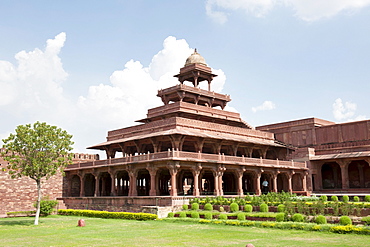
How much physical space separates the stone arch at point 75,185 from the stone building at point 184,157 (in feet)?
0.14

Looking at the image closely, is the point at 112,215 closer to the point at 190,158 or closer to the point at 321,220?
the point at 190,158

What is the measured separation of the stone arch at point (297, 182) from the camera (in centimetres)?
4348

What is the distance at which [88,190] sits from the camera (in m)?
44.1

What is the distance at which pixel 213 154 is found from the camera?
35125 millimetres

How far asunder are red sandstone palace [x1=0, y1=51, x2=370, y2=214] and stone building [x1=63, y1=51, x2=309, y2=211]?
0.09 m

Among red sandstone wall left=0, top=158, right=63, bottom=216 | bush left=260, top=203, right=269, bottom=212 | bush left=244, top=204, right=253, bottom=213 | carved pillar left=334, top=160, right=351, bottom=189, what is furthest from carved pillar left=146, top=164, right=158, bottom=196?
carved pillar left=334, top=160, right=351, bottom=189

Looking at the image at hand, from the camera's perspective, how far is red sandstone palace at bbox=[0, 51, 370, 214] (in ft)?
114

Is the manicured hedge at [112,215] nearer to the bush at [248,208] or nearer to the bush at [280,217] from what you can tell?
the bush at [248,208]

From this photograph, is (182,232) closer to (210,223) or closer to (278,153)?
(210,223)

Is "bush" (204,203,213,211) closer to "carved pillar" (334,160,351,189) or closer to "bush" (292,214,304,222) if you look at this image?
"bush" (292,214,304,222)

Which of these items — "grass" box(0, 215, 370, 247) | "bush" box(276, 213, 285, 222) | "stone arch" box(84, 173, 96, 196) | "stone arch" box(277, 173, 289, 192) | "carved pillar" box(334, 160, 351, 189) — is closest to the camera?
"grass" box(0, 215, 370, 247)

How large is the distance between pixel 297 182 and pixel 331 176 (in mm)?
4736

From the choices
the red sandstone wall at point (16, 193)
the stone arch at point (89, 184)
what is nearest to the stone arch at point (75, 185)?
the stone arch at point (89, 184)

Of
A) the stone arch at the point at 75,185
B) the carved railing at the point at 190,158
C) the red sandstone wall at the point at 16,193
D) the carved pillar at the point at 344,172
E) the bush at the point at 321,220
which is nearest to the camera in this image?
the bush at the point at 321,220
